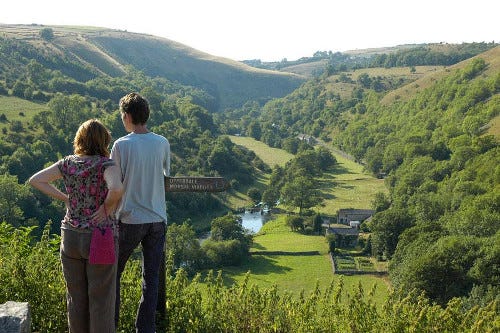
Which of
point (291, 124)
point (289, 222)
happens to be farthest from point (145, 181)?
point (291, 124)

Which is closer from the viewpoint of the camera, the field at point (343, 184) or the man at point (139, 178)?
the man at point (139, 178)

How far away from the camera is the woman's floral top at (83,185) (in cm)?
472

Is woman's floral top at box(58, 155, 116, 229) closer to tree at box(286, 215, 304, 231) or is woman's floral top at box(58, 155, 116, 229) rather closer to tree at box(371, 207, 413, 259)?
tree at box(371, 207, 413, 259)

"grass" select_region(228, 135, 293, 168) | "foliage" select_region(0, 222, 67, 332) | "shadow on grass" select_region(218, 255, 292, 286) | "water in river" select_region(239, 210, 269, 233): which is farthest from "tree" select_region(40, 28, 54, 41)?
"foliage" select_region(0, 222, 67, 332)

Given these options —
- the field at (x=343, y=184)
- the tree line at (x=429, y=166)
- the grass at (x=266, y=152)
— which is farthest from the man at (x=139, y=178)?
the grass at (x=266, y=152)

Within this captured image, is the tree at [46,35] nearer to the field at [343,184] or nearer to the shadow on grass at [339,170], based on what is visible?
the field at [343,184]

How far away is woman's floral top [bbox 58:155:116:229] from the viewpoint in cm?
472

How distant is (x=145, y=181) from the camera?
535cm

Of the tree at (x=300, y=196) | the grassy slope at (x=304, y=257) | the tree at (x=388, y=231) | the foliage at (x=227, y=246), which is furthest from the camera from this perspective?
the tree at (x=300, y=196)

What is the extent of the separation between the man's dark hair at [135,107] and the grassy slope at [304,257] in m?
14.9

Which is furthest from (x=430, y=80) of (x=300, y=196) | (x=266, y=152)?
(x=300, y=196)

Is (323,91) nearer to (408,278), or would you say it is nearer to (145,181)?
(408,278)

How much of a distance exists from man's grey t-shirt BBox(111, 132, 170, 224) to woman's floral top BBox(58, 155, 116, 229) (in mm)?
522

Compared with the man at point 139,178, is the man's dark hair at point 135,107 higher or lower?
higher
